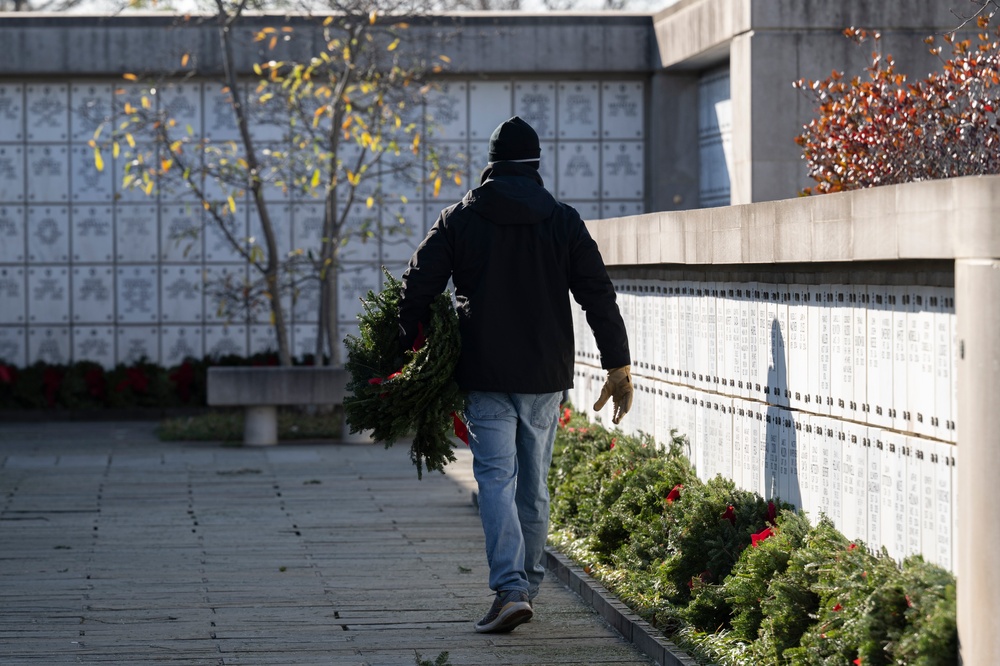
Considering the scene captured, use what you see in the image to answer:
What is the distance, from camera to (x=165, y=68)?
15.1 metres

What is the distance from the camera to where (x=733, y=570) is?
5.42 metres

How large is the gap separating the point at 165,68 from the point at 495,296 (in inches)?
386

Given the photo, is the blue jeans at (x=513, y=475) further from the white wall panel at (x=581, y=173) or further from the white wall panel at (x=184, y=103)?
the white wall panel at (x=184, y=103)

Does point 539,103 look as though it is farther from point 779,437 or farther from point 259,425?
point 779,437

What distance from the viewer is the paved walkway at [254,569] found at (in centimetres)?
590

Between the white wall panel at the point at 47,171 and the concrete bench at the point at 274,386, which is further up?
the white wall panel at the point at 47,171

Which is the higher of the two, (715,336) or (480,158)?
(480,158)

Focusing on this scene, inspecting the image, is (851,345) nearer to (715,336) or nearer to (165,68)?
(715,336)

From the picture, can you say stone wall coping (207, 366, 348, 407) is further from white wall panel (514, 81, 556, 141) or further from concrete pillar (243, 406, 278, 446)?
white wall panel (514, 81, 556, 141)

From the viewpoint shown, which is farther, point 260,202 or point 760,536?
point 260,202

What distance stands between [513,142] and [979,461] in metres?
2.94

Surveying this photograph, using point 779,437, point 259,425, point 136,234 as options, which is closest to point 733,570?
point 779,437

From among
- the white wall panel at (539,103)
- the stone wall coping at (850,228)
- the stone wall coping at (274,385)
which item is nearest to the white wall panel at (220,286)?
the stone wall coping at (274,385)

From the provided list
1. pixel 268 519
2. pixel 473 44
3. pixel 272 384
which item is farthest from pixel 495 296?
pixel 473 44
